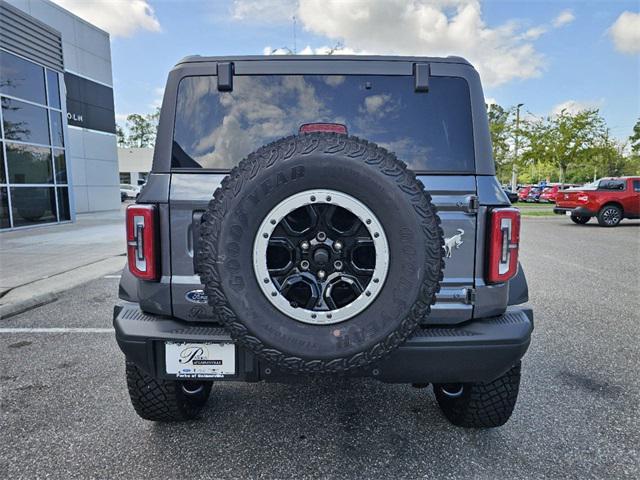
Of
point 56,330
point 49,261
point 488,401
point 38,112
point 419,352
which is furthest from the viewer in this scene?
point 38,112

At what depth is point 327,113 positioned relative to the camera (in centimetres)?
207

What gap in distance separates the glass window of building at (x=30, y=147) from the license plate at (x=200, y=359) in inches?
482

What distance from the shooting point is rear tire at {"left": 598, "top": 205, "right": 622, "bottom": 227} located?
14.0 m

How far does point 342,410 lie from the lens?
263 cm

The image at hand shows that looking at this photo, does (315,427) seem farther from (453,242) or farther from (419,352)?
(453,242)

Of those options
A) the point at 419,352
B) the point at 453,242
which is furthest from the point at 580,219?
the point at 419,352

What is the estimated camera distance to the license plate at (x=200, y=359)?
6.16 ft

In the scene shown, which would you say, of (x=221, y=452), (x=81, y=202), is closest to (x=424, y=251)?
(x=221, y=452)

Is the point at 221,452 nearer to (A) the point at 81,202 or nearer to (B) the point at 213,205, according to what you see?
(B) the point at 213,205

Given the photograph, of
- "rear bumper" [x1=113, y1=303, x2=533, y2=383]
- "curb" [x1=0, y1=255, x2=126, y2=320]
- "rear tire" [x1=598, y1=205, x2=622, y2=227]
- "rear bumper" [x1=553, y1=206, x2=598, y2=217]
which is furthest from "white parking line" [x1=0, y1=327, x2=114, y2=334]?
"rear tire" [x1=598, y1=205, x2=622, y2=227]

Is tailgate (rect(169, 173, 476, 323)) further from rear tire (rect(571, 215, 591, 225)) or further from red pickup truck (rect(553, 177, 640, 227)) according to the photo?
rear tire (rect(571, 215, 591, 225))

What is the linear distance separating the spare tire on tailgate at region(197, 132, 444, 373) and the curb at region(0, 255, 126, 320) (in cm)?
417

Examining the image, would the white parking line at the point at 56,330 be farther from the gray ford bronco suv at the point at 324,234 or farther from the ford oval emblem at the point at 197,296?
the ford oval emblem at the point at 197,296

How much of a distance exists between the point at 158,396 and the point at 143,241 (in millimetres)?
932
